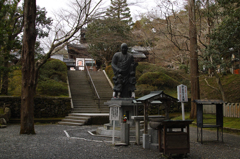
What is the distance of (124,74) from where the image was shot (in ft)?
33.8

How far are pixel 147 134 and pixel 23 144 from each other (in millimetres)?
4063

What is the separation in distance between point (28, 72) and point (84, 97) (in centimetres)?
906

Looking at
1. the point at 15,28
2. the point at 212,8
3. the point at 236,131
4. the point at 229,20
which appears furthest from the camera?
the point at 15,28

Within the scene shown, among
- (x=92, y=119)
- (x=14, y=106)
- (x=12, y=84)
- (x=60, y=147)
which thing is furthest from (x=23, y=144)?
(x=12, y=84)

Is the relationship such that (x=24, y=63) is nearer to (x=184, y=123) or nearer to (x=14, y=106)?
(x=14, y=106)

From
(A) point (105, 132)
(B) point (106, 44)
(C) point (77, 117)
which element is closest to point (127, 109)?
(A) point (105, 132)

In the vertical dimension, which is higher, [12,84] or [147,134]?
[12,84]

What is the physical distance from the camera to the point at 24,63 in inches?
376

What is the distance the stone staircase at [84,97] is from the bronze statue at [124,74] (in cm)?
404

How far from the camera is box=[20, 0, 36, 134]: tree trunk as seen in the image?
30.6 feet

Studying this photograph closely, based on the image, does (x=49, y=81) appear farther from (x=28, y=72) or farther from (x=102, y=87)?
(x=28, y=72)

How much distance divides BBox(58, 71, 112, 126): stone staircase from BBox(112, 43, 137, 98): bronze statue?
4036 millimetres

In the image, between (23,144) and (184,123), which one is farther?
(23,144)

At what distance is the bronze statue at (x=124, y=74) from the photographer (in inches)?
401
